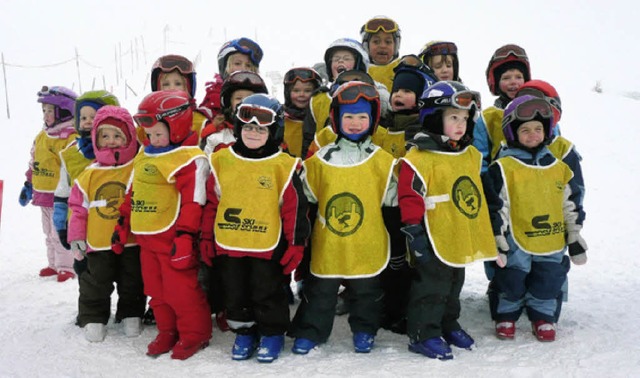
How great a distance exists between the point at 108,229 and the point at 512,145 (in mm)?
3585

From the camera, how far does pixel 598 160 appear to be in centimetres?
1316

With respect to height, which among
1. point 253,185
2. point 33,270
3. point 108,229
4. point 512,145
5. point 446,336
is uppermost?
point 512,145

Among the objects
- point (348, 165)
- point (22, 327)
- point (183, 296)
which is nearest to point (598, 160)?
point (348, 165)

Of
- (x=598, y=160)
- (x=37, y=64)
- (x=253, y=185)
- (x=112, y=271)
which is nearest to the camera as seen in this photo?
(x=253, y=185)

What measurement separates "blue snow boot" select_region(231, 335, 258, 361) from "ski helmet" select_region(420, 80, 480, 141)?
227 centimetres

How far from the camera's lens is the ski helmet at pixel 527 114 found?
173 inches

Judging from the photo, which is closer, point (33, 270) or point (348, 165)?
point (348, 165)

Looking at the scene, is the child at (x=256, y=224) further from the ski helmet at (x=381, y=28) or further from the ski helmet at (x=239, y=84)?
the ski helmet at (x=381, y=28)

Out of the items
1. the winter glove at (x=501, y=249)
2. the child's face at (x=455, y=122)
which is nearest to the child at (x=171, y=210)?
the child's face at (x=455, y=122)

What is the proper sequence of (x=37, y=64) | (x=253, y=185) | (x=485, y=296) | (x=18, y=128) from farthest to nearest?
(x=37, y=64), (x=18, y=128), (x=485, y=296), (x=253, y=185)

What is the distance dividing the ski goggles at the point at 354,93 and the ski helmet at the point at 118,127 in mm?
1882

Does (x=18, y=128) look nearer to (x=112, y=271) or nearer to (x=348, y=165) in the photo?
(x=112, y=271)

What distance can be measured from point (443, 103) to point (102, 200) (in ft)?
9.90

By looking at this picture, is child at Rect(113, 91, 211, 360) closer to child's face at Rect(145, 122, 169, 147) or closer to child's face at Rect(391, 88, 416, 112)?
child's face at Rect(145, 122, 169, 147)
